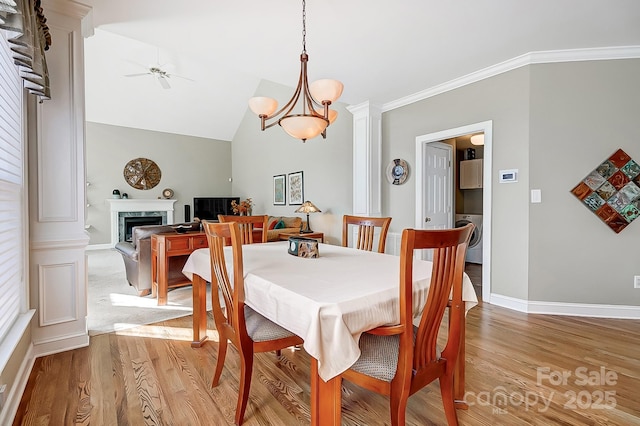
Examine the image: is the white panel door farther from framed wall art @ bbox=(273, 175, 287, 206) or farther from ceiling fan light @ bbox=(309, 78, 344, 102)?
framed wall art @ bbox=(273, 175, 287, 206)

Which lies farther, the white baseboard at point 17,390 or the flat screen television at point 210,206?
the flat screen television at point 210,206

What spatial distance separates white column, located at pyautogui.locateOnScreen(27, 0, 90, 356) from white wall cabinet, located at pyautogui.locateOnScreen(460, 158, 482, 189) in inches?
218

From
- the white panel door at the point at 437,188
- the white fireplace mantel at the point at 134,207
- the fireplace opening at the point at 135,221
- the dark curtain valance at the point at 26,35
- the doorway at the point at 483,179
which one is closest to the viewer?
the dark curtain valance at the point at 26,35

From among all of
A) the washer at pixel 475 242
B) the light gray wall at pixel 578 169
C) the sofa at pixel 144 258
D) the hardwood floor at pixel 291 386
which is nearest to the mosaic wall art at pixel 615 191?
the light gray wall at pixel 578 169

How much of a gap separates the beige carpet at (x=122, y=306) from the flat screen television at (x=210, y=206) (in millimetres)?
4114

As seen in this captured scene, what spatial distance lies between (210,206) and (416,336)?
832 centimetres

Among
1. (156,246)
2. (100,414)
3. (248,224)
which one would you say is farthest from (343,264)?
(156,246)

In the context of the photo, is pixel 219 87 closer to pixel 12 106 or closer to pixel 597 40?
pixel 12 106

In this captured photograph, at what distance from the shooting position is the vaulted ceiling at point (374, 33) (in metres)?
2.39

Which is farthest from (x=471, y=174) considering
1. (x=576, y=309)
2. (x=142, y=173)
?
(x=142, y=173)

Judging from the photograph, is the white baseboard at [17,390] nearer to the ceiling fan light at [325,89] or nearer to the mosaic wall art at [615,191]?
the ceiling fan light at [325,89]

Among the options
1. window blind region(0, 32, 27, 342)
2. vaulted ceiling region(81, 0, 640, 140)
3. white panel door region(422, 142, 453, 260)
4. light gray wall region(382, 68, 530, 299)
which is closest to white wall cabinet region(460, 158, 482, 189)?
white panel door region(422, 142, 453, 260)

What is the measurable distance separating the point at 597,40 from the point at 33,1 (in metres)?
4.17

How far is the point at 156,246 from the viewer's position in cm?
337
